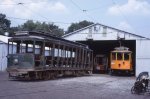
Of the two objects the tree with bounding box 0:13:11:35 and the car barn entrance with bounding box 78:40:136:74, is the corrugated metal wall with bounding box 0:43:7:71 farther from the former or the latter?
the tree with bounding box 0:13:11:35

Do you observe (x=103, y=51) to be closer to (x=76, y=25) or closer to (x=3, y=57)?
(x=3, y=57)

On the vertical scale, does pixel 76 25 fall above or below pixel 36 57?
above

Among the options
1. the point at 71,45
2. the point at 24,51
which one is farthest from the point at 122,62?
the point at 24,51

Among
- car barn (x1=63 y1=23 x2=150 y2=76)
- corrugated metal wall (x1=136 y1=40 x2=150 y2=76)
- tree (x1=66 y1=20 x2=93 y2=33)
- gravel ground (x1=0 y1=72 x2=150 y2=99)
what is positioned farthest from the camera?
tree (x1=66 y1=20 x2=93 y2=33)

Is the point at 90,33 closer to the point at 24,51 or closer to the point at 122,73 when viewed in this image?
the point at 122,73

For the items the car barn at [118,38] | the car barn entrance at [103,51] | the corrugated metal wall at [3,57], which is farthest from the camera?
the car barn entrance at [103,51]

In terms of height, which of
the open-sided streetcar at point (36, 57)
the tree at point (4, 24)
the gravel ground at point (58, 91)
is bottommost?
the gravel ground at point (58, 91)

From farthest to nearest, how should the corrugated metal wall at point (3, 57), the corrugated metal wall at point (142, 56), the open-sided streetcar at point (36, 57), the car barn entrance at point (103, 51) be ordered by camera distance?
1. the car barn entrance at point (103, 51)
2. the corrugated metal wall at point (3, 57)
3. the corrugated metal wall at point (142, 56)
4. the open-sided streetcar at point (36, 57)

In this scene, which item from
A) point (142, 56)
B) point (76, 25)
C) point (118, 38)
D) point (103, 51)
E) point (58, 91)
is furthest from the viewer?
point (76, 25)

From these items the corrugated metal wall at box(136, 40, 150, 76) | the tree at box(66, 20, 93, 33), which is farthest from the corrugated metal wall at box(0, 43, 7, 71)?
the tree at box(66, 20, 93, 33)

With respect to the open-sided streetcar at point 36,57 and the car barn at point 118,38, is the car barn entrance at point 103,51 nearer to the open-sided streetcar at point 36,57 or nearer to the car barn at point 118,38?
the car barn at point 118,38

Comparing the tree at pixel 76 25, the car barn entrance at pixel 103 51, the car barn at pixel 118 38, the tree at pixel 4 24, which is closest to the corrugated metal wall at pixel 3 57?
the car barn at pixel 118 38

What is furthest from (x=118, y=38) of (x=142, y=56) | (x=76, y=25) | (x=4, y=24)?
(x=76, y=25)

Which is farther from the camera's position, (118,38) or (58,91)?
(118,38)
